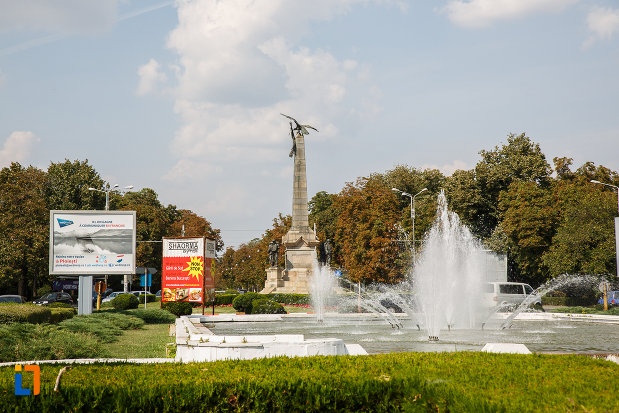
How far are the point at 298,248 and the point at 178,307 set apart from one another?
18.7 m

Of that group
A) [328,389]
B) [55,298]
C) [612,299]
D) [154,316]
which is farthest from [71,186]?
[328,389]

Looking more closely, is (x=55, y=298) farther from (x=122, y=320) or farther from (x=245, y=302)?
(x=122, y=320)

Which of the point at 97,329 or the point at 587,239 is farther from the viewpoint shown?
the point at 587,239

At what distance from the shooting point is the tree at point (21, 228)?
4750 cm

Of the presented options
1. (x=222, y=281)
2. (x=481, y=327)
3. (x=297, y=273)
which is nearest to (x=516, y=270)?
(x=297, y=273)

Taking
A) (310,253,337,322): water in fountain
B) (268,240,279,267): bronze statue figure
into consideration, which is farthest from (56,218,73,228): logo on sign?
(268,240,279,267): bronze statue figure

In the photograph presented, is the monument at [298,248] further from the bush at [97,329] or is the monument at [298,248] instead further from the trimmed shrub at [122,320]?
the bush at [97,329]

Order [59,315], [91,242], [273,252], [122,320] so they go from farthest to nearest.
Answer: [273,252], [91,242], [122,320], [59,315]

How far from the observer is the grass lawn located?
14859 mm

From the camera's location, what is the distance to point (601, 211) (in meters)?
38.9

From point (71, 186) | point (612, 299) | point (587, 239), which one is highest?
point (71, 186)

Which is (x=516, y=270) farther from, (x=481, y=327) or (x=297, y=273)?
(x=481, y=327)

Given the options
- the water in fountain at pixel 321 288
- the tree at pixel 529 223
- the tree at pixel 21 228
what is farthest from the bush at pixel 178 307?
the tree at pixel 529 223

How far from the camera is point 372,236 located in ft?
151
